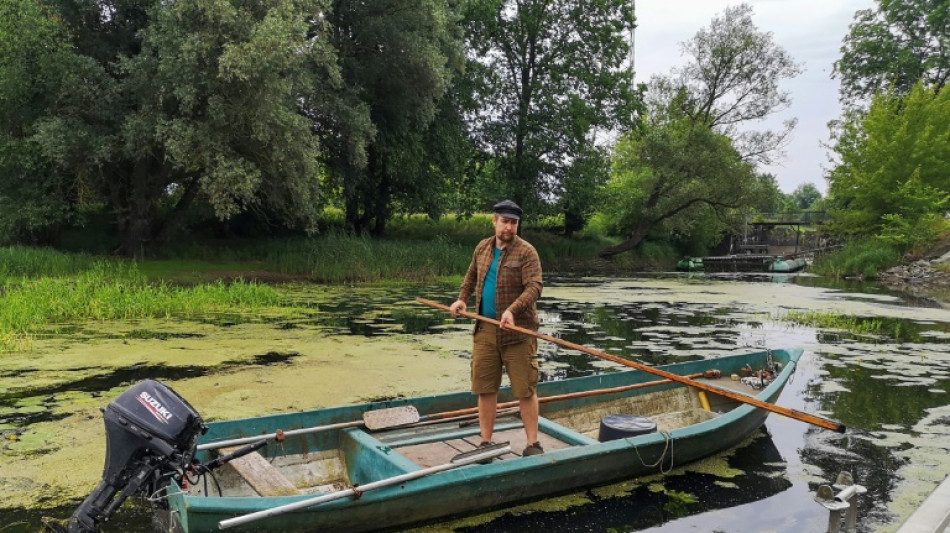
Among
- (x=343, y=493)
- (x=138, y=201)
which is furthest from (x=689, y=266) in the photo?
(x=343, y=493)

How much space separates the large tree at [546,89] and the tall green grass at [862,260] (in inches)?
412

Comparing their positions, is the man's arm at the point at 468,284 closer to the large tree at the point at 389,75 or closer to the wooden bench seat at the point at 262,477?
Result: the wooden bench seat at the point at 262,477

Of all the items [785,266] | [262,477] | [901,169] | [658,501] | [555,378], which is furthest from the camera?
[785,266]

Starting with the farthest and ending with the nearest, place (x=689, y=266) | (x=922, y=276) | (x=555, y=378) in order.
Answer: (x=689, y=266) < (x=922, y=276) < (x=555, y=378)

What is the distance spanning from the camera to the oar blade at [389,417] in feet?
14.2

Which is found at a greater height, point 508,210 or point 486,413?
point 508,210

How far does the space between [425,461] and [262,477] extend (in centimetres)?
105

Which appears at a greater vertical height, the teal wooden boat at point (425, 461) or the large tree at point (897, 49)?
the large tree at point (897, 49)

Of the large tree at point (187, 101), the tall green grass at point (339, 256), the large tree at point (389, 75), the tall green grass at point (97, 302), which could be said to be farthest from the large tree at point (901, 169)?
the tall green grass at point (97, 302)

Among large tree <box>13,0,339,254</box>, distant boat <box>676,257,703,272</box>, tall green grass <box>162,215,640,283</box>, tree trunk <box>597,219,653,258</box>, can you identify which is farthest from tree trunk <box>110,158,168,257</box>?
distant boat <box>676,257,703,272</box>

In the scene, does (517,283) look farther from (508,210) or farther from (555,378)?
(555,378)

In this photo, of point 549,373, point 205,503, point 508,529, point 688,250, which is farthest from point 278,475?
point 688,250

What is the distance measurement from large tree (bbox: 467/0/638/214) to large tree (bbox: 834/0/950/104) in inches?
605

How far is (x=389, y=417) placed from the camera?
439 cm
